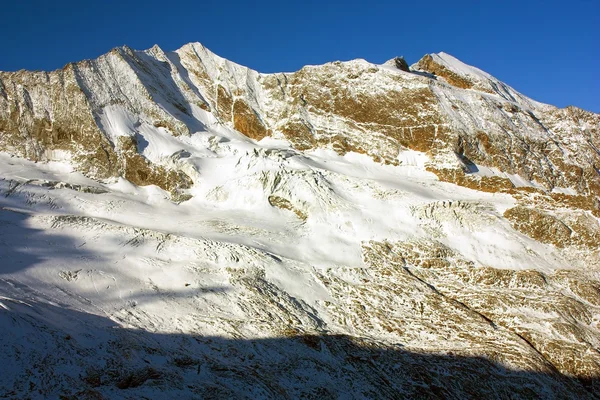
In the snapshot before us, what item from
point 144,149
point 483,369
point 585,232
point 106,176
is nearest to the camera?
point 483,369

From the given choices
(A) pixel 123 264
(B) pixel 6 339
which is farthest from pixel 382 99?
(B) pixel 6 339

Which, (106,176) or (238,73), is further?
(238,73)

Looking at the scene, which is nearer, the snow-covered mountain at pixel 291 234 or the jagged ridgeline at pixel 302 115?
the snow-covered mountain at pixel 291 234

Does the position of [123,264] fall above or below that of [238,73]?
below

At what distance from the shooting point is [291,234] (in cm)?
3034

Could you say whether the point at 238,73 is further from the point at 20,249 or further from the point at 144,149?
the point at 20,249

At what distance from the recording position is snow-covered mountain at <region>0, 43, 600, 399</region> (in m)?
17.2

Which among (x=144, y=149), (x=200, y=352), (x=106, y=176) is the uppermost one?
(x=144, y=149)

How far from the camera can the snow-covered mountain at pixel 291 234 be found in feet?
56.6

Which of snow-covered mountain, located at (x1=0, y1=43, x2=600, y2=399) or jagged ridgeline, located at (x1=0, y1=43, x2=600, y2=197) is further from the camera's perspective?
jagged ridgeline, located at (x1=0, y1=43, x2=600, y2=197)

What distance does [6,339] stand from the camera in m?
13.1

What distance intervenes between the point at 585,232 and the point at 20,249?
35.2 meters

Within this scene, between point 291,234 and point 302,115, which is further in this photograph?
point 302,115

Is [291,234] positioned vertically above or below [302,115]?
below
